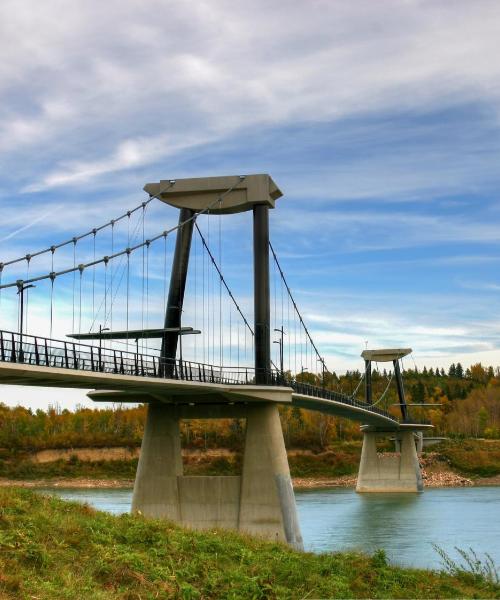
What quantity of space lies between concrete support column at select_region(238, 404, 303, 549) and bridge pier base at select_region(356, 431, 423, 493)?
51142 mm

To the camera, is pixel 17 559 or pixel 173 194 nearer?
pixel 17 559

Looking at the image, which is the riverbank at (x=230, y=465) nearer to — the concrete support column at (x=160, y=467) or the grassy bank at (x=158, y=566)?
the concrete support column at (x=160, y=467)

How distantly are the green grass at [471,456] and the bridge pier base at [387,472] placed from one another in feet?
62.9

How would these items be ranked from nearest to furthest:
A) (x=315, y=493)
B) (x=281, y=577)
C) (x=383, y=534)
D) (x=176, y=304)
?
1. (x=281, y=577)
2. (x=176, y=304)
3. (x=383, y=534)
4. (x=315, y=493)

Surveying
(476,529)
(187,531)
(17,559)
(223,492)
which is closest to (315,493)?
(476,529)

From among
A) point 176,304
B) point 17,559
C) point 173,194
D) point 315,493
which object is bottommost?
point 315,493

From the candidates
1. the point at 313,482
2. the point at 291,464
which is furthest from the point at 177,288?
the point at 291,464

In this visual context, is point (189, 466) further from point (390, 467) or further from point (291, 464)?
point (390, 467)

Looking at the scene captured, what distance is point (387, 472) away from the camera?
3442 inches

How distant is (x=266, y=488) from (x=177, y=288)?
9.12m

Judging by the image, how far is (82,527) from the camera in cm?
1806

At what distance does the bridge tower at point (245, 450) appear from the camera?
3631 centimetres

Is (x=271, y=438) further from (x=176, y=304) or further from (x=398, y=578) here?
(x=398, y=578)

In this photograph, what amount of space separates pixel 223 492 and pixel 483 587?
19049mm
